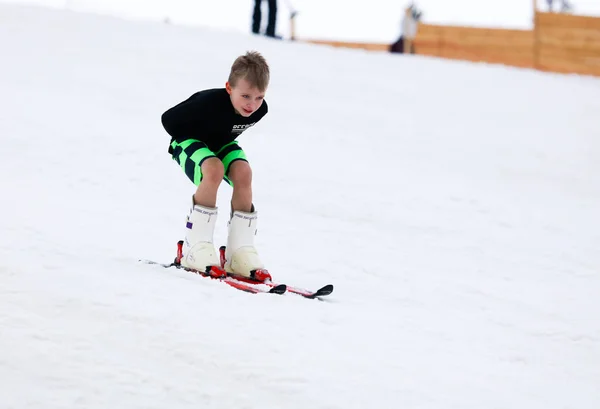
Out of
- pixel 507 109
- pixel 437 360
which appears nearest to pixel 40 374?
pixel 437 360

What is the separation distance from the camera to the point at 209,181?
13.3ft

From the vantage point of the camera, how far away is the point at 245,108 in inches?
155

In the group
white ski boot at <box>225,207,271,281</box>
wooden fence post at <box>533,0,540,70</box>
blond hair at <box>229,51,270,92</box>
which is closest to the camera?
blond hair at <box>229,51,270,92</box>

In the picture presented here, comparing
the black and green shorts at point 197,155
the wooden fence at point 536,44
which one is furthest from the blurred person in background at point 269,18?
the black and green shorts at point 197,155

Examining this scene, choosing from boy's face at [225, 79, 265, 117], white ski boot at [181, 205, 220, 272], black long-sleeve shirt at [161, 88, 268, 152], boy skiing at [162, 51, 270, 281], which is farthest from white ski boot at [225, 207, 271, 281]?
boy's face at [225, 79, 265, 117]

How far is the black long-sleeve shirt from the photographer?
13.3ft

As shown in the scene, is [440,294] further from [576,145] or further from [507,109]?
[507,109]

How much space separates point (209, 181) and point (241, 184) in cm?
22

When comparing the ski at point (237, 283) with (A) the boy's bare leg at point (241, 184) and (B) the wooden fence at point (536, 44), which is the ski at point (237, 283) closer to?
(A) the boy's bare leg at point (241, 184)

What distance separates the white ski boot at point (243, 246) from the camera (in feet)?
14.1

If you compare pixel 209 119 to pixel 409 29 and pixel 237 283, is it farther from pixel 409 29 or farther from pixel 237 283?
pixel 409 29

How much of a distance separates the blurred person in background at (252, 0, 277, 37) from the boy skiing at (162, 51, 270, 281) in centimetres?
985

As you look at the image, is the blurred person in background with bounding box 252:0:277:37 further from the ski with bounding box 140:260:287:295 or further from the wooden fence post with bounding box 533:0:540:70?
the ski with bounding box 140:260:287:295

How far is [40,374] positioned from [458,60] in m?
13.9
